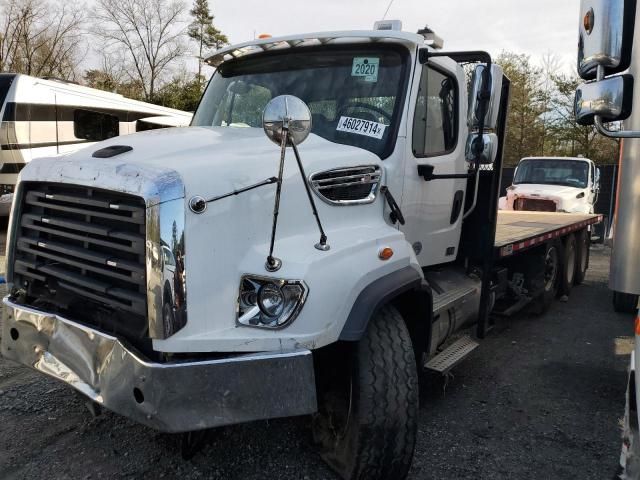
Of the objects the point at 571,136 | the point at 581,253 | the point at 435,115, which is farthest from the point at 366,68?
the point at 571,136

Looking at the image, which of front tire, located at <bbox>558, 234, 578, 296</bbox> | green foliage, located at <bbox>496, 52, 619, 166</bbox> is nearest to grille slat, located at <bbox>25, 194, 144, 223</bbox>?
front tire, located at <bbox>558, 234, 578, 296</bbox>

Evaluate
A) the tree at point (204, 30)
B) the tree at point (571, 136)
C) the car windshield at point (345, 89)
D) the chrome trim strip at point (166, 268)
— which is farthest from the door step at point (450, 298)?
the tree at point (204, 30)

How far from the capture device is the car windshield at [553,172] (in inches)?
486

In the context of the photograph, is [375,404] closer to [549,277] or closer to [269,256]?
[269,256]

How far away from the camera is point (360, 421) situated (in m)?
2.62

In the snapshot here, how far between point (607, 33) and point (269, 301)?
1.68 meters

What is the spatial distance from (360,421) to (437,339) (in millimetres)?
1374

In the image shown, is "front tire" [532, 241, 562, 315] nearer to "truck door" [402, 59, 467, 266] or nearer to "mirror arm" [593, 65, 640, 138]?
"truck door" [402, 59, 467, 266]

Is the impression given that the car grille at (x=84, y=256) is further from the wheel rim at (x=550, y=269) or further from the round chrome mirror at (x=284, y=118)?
the wheel rim at (x=550, y=269)

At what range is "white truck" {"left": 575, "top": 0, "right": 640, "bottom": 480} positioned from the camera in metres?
2.00

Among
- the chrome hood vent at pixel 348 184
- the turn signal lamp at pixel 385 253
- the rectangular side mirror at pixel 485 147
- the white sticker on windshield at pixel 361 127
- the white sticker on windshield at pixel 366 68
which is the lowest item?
the turn signal lamp at pixel 385 253

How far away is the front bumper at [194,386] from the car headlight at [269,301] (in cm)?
15

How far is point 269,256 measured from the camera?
8.03 ft

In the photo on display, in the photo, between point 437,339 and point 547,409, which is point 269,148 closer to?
point 437,339
